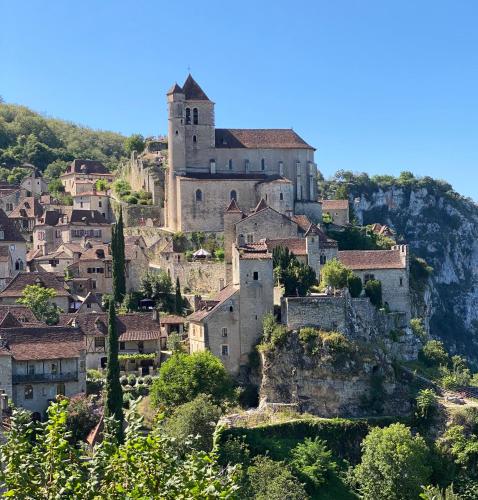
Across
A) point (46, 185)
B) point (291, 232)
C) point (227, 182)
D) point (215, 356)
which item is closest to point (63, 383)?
point (215, 356)

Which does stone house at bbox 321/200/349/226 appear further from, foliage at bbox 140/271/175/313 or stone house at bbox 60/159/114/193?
stone house at bbox 60/159/114/193

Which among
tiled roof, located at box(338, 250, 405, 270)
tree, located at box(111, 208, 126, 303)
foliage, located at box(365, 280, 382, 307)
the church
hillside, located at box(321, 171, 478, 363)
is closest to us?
foliage, located at box(365, 280, 382, 307)

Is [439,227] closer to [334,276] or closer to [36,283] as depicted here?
[334,276]

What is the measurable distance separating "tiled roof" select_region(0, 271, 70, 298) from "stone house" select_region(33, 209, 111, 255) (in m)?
14.0

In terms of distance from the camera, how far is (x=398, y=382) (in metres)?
59.8

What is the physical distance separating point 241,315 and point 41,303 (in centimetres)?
1590

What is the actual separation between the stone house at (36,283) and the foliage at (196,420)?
19.6 meters

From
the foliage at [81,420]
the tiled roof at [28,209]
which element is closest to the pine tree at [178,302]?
the foliage at [81,420]

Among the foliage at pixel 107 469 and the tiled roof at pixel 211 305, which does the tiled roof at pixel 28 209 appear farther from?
the foliage at pixel 107 469

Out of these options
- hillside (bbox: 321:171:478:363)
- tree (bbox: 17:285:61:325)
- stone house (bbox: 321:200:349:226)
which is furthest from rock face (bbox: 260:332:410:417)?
hillside (bbox: 321:171:478:363)

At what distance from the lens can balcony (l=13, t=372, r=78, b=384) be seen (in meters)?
53.2

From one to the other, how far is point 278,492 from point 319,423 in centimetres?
944

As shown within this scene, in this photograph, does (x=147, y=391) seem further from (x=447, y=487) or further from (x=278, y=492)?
(x=447, y=487)

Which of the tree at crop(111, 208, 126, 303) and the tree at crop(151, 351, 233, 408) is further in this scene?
the tree at crop(111, 208, 126, 303)
